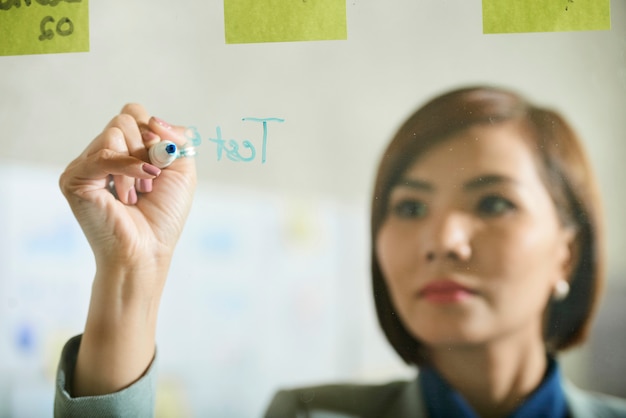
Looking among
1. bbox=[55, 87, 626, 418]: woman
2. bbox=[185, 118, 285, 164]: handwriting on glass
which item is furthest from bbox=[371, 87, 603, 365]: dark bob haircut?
bbox=[185, 118, 285, 164]: handwriting on glass

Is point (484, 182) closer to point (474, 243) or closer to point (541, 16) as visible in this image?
point (474, 243)

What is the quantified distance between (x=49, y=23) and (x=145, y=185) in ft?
0.89

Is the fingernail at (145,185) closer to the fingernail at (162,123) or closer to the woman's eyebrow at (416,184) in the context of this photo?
the fingernail at (162,123)

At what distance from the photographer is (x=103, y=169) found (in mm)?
729

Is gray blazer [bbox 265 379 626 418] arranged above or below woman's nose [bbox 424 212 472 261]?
below

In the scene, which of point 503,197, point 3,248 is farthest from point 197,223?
point 503,197

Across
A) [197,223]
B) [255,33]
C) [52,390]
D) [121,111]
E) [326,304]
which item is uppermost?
[255,33]

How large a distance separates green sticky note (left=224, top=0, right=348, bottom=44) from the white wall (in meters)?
0.01

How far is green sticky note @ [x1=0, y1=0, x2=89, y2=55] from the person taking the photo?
31.5 inches

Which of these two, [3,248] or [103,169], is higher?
[103,169]

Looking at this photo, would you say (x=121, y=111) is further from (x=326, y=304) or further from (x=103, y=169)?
(x=326, y=304)

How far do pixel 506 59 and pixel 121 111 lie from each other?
0.53 meters

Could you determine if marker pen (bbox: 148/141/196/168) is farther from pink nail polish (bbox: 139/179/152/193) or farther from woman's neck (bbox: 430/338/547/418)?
woman's neck (bbox: 430/338/547/418)

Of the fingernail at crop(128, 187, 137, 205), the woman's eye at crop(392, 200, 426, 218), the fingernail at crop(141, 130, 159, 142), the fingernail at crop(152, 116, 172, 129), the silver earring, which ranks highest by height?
the fingernail at crop(152, 116, 172, 129)
